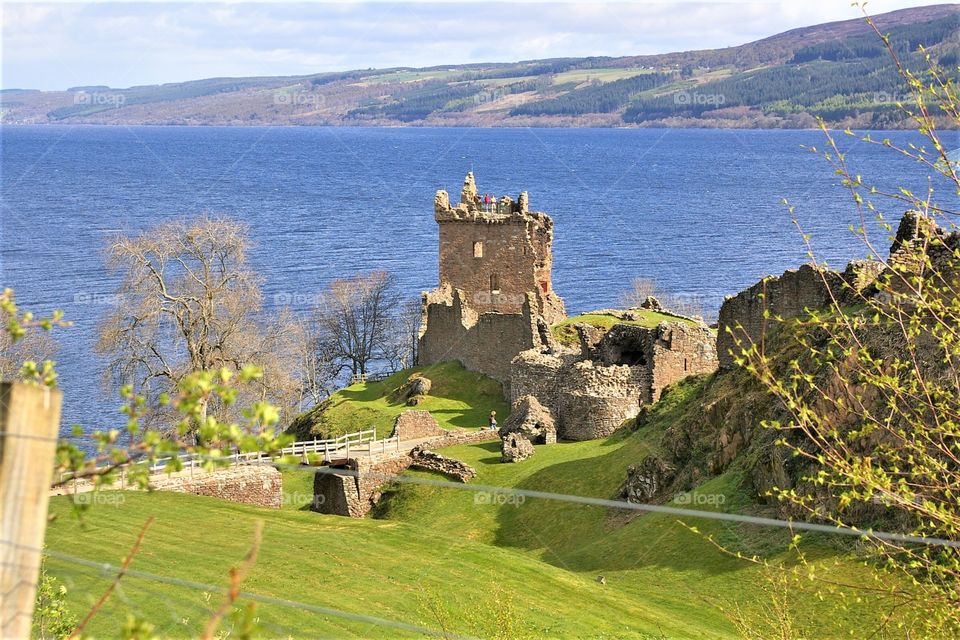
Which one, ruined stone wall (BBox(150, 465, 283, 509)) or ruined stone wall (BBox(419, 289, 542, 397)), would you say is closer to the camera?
ruined stone wall (BBox(150, 465, 283, 509))

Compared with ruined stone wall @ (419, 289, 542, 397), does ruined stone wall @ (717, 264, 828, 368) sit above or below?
above

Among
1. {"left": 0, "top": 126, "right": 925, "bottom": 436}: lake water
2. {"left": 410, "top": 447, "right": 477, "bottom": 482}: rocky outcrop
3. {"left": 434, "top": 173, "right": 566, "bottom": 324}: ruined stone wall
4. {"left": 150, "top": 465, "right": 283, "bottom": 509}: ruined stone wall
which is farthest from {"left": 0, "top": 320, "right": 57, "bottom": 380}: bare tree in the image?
{"left": 434, "top": 173, "right": 566, "bottom": 324}: ruined stone wall

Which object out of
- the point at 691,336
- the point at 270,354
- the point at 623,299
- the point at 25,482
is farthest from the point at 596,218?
the point at 25,482

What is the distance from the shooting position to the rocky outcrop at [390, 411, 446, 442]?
154ft

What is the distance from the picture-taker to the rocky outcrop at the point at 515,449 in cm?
4350

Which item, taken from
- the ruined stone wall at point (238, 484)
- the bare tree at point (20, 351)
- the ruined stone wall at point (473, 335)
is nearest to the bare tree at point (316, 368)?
the bare tree at point (20, 351)

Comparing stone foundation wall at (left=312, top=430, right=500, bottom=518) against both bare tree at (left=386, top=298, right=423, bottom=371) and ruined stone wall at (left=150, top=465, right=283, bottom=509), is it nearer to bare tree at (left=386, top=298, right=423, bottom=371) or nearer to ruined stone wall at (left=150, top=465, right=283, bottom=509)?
ruined stone wall at (left=150, top=465, right=283, bottom=509)

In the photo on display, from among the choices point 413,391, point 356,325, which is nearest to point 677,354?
point 413,391

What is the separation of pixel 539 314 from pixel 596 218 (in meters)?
120

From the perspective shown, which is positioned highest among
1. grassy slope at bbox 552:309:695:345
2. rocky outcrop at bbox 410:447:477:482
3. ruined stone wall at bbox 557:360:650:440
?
grassy slope at bbox 552:309:695:345

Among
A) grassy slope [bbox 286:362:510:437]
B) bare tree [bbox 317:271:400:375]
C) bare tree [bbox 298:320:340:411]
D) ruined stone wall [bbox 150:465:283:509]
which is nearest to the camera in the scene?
ruined stone wall [bbox 150:465:283:509]

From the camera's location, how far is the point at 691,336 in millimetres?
48219

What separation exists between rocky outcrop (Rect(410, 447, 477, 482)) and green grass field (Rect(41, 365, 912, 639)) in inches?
175

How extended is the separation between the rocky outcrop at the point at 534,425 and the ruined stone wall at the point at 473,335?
7332 mm
